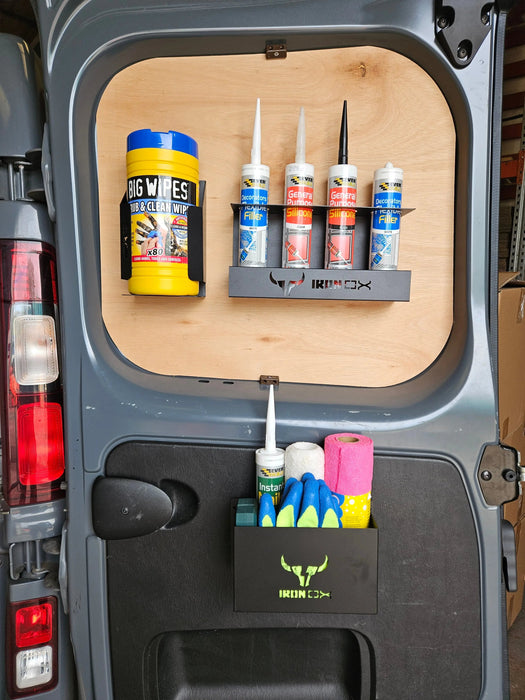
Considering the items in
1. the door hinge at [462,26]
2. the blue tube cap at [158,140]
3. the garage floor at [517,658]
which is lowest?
the garage floor at [517,658]

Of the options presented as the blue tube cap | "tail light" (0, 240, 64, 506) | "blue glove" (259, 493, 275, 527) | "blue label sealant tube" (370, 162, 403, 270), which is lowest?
"blue glove" (259, 493, 275, 527)

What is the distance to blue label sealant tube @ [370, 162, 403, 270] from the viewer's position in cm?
87

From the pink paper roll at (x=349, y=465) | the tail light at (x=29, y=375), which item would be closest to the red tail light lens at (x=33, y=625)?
the tail light at (x=29, y=375)

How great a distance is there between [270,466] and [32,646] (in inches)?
24.7

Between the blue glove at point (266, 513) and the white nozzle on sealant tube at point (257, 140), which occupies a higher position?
the white nozzle on sealant tube at point (257, 140)

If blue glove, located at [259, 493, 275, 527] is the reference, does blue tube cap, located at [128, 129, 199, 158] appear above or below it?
above

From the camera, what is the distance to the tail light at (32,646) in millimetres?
915

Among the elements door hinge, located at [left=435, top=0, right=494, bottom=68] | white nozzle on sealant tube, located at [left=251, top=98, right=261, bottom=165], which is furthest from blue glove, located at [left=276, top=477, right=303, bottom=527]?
door hinge, located at [left=435, top=0, right=494, bottom=68]

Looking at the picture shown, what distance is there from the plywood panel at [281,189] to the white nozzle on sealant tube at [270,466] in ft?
0.52

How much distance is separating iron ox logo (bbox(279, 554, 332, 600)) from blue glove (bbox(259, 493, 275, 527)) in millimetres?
62

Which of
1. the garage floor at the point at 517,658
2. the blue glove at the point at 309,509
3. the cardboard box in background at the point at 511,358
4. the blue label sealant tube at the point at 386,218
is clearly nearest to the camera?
the blue glove at the point at 309,509

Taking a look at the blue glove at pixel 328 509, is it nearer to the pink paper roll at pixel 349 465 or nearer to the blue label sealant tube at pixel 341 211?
the pink paper roll at pixel 349 465

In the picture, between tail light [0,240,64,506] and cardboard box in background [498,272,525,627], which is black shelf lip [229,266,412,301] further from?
cardboard box in background [498,272,525,627]

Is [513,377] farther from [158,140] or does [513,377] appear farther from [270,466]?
[158,140]
